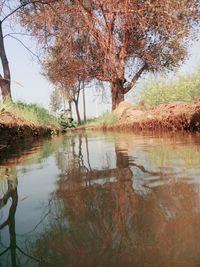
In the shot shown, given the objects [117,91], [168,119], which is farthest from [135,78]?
[168,119]

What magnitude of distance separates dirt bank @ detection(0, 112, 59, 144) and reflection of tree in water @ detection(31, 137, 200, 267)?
5320 millimetres

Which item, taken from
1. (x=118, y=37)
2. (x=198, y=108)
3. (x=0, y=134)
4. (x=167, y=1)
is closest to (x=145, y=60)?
(x=118, y=37)

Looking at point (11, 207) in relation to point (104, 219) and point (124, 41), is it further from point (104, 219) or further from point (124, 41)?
point (124, 41)

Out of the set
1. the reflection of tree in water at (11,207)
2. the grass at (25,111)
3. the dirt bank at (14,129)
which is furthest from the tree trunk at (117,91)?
the reflection of tree in water at (11,207)

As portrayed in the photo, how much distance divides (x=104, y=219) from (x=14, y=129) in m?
6.90

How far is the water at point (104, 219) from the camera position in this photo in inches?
41.0

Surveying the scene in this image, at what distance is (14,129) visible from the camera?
26.3 feet

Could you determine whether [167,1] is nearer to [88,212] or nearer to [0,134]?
[0,134]

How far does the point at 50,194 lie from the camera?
2002mm

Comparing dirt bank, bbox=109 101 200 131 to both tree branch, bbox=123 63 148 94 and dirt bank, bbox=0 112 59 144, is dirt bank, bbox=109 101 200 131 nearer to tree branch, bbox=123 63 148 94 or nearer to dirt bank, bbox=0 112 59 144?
dirt bank, bbox=0 112 59 144

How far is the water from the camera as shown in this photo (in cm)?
104

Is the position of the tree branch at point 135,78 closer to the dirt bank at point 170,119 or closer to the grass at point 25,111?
the grass at point 25,111

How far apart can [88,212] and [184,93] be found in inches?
1079

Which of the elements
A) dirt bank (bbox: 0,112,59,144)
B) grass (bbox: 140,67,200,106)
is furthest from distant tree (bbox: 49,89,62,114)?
dirt bank (bbox: 0,112,59,144)
